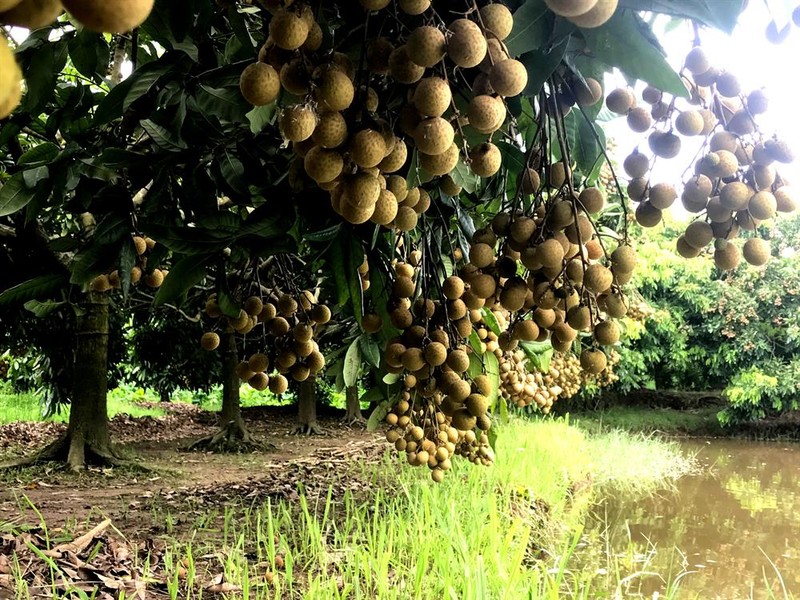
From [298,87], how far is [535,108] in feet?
1.57

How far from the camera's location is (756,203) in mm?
714

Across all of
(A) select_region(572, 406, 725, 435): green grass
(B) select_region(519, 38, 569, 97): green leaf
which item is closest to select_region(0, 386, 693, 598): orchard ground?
(B) select_region(519, 38, 569, 97): green leaf

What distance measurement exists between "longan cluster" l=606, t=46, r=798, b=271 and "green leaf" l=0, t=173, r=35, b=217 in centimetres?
109

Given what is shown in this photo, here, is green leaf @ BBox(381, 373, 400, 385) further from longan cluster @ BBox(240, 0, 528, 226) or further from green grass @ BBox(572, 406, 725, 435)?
green grass @ BBox(572, 406, 725, 435)

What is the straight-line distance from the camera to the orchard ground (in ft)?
6.32

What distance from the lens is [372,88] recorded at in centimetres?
62

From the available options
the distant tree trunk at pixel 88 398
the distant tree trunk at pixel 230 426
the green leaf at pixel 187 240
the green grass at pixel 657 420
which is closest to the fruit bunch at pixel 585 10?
the green leaf at pixel 187 240

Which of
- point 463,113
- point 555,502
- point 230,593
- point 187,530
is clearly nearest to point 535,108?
point 463,113

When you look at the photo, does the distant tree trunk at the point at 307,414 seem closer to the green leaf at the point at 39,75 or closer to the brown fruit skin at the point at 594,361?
the green leaf at the point at 39,75

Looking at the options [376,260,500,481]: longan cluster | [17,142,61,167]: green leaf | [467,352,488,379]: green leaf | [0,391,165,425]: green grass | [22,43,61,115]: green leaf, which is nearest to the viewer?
[376,260,500,481]: longan cluster

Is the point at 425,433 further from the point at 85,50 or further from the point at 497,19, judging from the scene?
the point at 497,19

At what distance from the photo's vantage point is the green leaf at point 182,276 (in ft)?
3.54

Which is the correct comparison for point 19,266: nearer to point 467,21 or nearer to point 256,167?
point 256,167

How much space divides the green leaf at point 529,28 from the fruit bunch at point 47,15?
47cm
